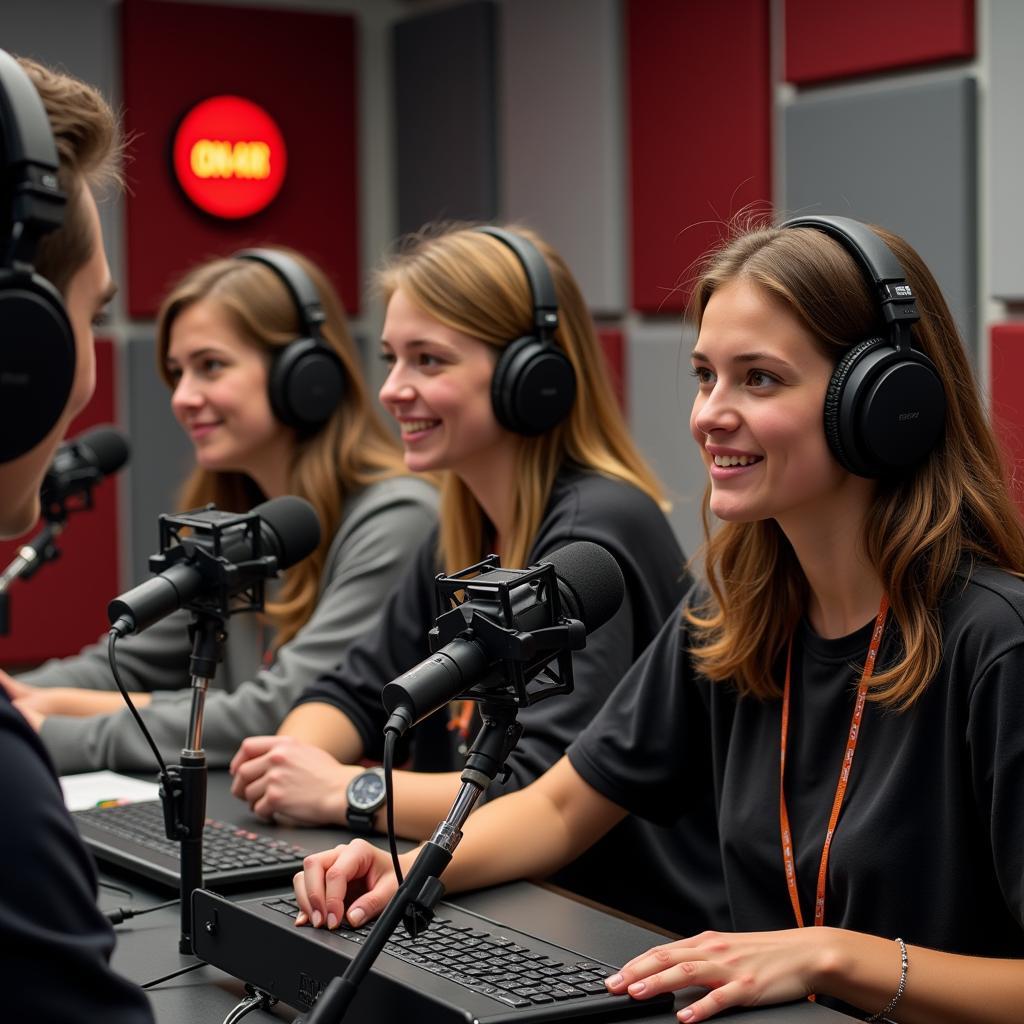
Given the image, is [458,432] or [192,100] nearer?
[458,432]

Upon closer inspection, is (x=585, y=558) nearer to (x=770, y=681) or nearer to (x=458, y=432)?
(x=770, y=681)

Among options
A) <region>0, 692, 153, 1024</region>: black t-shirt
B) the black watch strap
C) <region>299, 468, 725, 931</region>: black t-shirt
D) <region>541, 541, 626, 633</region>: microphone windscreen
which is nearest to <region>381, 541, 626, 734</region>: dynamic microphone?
<region>541, 541, 626, 633</region>: microphone windscreen

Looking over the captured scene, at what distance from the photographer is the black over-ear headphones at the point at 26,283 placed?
802mm

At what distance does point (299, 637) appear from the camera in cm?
220

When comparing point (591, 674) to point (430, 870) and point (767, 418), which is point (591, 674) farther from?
point (430, 870)

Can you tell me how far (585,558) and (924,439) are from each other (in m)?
0.39

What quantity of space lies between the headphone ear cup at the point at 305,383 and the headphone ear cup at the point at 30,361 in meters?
1.50

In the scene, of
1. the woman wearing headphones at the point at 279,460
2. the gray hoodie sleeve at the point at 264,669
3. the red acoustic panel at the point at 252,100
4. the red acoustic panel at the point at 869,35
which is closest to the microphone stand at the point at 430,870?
the gray hoodie sleeve at the point at 264,669

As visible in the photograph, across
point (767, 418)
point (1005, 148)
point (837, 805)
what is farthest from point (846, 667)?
point (1005, 148)

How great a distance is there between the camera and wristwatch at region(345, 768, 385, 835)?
1616 millimetres

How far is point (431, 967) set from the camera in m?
1.11

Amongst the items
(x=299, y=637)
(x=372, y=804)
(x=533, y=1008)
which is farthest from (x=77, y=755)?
(x=533, y=1008)

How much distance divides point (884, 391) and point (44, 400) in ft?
2.32

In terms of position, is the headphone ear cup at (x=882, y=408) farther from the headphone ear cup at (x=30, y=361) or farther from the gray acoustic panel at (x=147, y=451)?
the gray acoustic panel at (x=147, y=451)
